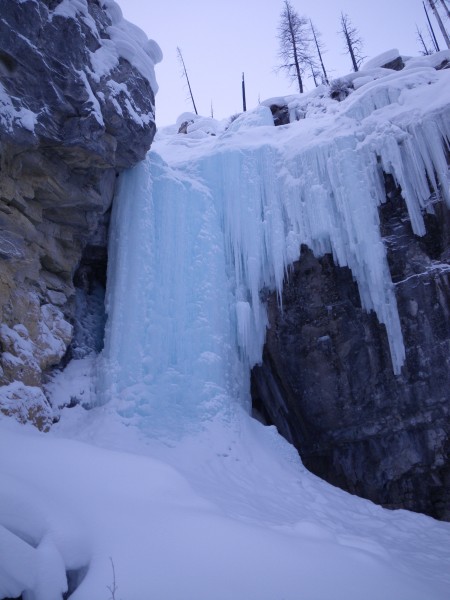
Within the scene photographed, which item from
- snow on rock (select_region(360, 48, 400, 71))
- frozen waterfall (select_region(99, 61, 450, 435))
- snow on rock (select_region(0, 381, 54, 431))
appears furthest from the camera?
snow on rock (select_region(360, 48, 400, 71))

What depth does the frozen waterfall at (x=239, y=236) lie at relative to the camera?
7930 millimetres

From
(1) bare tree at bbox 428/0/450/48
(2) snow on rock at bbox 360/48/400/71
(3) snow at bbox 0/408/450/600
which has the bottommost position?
(3) snow at bbox 0/408/450/600

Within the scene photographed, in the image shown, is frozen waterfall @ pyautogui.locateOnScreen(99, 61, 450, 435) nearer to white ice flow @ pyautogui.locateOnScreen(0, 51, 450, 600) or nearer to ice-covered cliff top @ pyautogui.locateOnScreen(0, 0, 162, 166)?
white ice flow @ pyautogui.locateOnScreen(0, 51, 450, 600)

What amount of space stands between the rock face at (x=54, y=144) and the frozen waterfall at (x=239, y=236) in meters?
1.03

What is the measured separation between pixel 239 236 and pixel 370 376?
4.11 metres

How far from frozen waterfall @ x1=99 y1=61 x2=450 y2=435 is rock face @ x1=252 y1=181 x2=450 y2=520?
1.10 feet

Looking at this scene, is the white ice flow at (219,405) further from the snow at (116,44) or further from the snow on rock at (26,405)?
the snow at (116,44)

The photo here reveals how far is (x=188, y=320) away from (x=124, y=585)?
588 cm

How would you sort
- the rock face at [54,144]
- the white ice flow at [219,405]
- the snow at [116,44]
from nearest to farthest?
the white ice flow at [219,405] → the rock face at [54,144] → the snow at [116,44]

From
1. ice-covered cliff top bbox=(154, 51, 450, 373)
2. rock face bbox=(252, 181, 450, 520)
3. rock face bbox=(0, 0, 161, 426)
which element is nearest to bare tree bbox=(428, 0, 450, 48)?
ice-covered cliff top bbox=(154, 51, 450, 373)

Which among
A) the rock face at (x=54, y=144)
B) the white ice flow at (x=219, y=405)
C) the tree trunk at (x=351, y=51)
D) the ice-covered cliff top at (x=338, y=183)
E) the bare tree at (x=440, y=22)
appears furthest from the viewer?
the tree trunk at (x=351, y=51)

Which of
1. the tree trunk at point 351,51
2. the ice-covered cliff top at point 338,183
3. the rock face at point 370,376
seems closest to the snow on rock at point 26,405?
the ice-covered cliff top at point 338,183

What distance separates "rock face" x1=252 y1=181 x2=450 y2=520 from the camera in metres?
8.02

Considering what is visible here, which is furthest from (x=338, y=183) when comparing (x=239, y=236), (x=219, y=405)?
(x=219, y=405)
